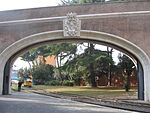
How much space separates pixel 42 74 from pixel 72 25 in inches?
1458

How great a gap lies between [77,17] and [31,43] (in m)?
3.74

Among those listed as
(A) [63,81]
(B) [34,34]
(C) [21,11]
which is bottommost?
(A) [63,81]

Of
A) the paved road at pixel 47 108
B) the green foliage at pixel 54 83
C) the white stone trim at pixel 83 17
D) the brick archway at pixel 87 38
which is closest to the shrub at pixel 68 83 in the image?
the green foliage at pixel 54 83

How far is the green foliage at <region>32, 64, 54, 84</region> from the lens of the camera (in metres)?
59.7

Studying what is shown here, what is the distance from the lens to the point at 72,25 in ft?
77.4

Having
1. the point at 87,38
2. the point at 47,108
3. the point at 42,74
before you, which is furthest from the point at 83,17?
the point at 42,74

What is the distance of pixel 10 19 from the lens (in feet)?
81.2

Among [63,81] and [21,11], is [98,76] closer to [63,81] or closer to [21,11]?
[63,81]

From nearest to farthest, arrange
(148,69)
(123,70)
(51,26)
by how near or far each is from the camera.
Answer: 1. (148,69)
2. (51,26)
3. (123,70)

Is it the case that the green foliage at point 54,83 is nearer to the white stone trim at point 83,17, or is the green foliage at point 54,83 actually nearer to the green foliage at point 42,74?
the green foliage at point 42,74

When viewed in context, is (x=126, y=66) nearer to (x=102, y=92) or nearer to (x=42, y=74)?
(x=102, y=92)

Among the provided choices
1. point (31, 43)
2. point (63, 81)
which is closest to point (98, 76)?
point (63, 81)

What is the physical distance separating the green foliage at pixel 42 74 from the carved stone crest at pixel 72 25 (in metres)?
36.0

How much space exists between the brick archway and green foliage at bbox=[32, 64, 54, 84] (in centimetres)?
3448
